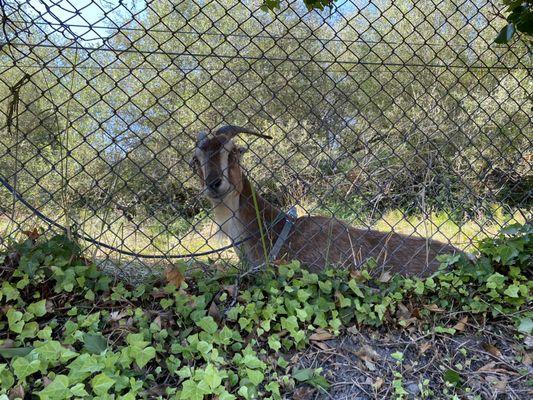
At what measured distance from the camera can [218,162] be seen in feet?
13.5

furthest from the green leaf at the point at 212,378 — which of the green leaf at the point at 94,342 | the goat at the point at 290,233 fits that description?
the goat at the point at 290,233

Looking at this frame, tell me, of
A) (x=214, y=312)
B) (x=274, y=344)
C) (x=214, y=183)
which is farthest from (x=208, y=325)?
(x=214, y=183)

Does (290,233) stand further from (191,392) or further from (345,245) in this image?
(191,392)

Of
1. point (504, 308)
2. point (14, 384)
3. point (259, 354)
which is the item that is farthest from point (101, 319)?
point (504, 308)

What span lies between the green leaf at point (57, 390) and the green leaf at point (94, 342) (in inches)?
9.3

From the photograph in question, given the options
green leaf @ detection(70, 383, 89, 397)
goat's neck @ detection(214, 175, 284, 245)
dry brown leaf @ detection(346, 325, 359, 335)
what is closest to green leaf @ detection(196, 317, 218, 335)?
green leaf @ detection(70, 383, 89, 397)

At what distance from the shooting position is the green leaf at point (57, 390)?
1750 millimetres

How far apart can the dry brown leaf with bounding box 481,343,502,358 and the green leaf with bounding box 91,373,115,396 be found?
5.92ft

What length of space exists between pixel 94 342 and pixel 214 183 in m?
2.12

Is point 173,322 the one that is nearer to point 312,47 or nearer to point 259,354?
point 259,354

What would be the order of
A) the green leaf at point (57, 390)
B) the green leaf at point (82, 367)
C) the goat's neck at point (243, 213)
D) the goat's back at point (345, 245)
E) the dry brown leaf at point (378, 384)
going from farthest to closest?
the goat's neck at point (243, 213), the goat's back at point (345, 245), the dry brown leaf at point (378, 384), the green leaf at point (82, 367), the green leaf at point (57, 390)

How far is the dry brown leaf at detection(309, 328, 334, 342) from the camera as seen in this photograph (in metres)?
2.37

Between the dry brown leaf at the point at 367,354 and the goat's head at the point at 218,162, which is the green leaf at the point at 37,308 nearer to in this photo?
the dry brown leaf at the point at 367,354

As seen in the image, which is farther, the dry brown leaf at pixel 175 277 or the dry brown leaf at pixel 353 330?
the dry brown leaf at pixel 175 277
